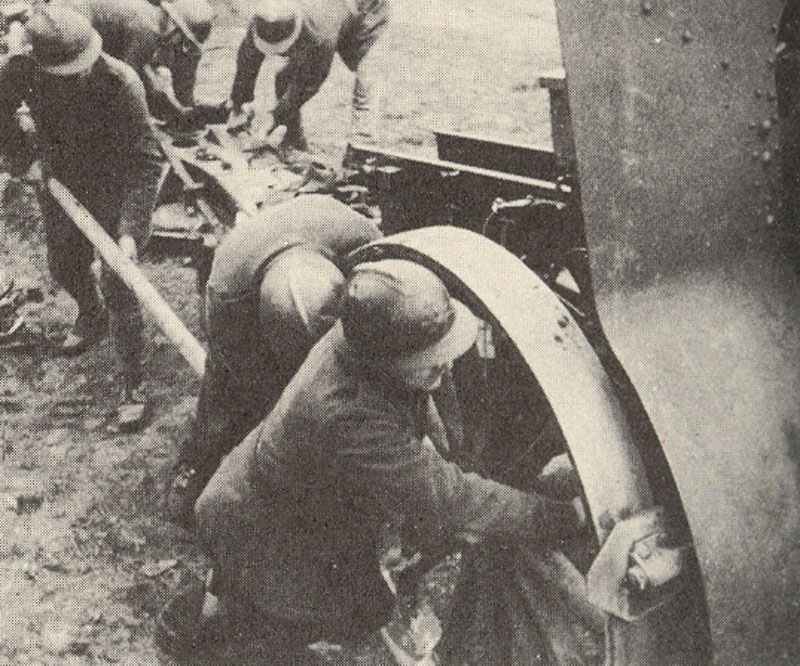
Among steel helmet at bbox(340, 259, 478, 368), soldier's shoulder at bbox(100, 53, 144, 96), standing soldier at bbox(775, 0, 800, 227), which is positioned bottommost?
soldier's shoulder at bbox(100, 53, 144, 96)

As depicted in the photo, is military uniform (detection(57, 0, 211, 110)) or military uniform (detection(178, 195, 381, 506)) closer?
military uniform (detection(178, 195, 381, 506))

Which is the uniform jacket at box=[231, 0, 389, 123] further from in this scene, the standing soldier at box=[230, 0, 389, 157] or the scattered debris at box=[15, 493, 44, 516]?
the scattered debris at box=[15, 493, 44, 516]

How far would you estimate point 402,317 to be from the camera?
2.40m

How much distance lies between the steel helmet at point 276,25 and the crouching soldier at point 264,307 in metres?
3.57

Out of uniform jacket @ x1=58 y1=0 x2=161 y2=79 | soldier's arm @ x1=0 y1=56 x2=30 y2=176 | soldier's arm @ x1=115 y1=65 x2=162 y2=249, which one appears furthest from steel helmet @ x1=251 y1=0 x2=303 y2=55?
soldier's arm @ x1=0 y1=56 x2=30 y2=176

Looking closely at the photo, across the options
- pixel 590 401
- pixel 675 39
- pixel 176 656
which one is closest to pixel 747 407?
pixel 590 401

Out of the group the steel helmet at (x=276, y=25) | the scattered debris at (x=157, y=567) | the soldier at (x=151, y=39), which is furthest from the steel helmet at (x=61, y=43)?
the steel helmet at (x=276, y=25)

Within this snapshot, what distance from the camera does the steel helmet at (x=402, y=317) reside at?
7.88ft

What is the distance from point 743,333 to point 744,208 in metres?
0.28

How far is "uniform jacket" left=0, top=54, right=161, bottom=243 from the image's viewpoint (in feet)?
15.7

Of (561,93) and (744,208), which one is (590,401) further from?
(561,93)

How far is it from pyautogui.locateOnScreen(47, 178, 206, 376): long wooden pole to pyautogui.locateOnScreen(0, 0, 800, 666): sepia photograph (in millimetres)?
22

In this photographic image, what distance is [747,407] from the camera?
2.20 meters

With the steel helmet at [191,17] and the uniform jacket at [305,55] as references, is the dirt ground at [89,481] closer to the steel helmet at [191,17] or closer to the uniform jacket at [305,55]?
the uniform jacket at [305,55]
